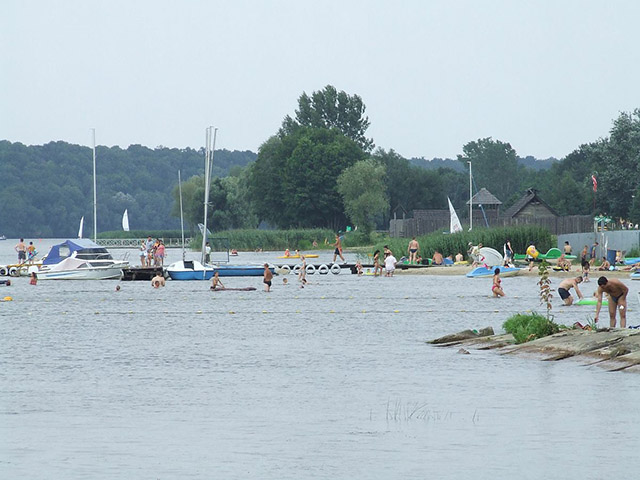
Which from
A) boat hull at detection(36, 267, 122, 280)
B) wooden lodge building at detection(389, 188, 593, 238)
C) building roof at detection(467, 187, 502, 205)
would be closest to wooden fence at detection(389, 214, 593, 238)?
wooden lodge building at detection(389, 188, 593, 238)

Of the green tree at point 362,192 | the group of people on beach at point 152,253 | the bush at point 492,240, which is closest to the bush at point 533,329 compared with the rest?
the bush at point 492,240

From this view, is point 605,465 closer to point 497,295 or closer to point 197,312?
point 197,312

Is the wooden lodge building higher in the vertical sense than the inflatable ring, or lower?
higher

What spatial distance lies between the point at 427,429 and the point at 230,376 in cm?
666

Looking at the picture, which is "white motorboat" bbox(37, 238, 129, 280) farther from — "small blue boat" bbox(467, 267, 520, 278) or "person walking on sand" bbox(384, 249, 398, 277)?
"small blue boat" bbox(467, 267, 520, 278)

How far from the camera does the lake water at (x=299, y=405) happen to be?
13883 millimetres

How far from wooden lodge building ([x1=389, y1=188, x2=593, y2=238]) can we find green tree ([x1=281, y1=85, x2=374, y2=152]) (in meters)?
16.8

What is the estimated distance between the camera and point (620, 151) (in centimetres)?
8762

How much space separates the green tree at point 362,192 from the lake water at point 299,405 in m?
77.6

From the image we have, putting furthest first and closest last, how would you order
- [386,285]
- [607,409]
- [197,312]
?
[386,285] < [197,312] < [607,409]

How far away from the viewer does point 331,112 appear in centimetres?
13275

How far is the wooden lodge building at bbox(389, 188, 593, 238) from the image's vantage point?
281 ft

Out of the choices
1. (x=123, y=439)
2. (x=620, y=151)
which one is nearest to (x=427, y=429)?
(x=123, y=439)

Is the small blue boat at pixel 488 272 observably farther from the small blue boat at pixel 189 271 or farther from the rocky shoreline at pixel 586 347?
the rocky shoreline at pixel 586 347
